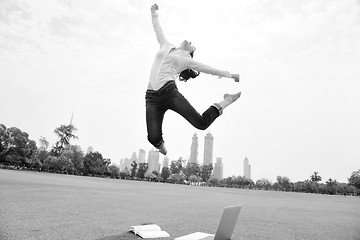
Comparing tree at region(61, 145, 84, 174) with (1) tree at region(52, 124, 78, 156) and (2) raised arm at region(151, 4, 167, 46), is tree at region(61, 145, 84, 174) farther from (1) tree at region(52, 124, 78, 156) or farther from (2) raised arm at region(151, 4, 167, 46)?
(2) raised arm at region(151, 4, 167, 46)

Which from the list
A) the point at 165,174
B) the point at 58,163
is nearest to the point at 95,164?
the point at 58,163

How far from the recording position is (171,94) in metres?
4.00

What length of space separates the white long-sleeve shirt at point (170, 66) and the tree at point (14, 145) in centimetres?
7527

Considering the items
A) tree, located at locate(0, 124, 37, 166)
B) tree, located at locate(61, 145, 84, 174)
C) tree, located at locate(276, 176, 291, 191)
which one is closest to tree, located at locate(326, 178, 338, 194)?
tree, located at locate(276, 176, 291, 191)

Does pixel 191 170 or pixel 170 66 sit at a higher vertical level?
pixel 191 170

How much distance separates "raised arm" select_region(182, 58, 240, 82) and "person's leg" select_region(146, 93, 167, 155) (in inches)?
27.1

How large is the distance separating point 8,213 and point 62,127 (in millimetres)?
86537

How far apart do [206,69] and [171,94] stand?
636 mm

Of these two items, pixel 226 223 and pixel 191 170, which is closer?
pixel 226 223

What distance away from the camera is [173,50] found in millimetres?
4375

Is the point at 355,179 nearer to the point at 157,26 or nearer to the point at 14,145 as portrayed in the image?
the point at 14,145

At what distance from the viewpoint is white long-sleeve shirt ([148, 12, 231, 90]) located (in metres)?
4.09

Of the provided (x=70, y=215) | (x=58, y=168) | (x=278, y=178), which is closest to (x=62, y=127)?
(x=58, y=168)

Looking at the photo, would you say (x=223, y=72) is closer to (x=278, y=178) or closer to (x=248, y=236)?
(x=248, y=236)
